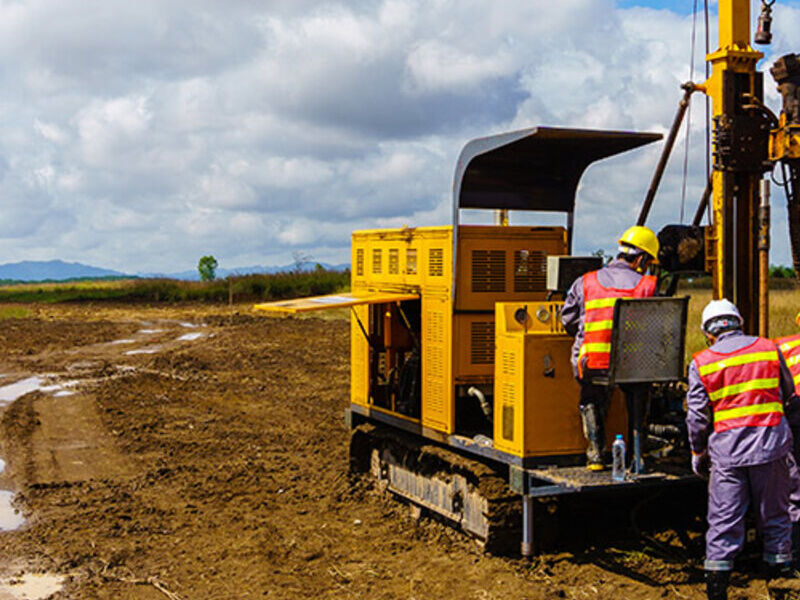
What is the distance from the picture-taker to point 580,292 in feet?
25.2

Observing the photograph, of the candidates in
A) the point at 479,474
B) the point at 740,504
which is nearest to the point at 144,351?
the point at 479,474

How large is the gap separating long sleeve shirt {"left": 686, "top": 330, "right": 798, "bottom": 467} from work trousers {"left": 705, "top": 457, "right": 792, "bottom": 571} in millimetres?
78

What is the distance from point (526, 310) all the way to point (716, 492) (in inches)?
80.6

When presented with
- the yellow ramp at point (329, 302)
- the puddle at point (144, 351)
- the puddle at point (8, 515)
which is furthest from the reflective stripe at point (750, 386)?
the puddle at point (144, 351)

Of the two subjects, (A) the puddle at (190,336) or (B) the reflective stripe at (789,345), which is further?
(A) the puddle at (190,336)

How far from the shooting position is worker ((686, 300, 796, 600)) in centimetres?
675

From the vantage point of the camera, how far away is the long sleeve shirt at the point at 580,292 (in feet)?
25.1

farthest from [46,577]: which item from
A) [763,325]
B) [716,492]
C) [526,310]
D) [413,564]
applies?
[763,325]

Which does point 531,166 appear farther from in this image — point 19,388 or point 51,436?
point 19,388

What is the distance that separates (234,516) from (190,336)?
65.9ft

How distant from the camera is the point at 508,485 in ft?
27.0

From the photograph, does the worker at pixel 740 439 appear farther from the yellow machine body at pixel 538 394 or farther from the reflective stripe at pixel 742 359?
the yellow machine body at pixel 538 394

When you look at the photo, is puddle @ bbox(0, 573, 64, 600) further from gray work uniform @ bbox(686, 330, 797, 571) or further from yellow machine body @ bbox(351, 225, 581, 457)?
gray work uniform @ bbox(686, 330, 797, 571)

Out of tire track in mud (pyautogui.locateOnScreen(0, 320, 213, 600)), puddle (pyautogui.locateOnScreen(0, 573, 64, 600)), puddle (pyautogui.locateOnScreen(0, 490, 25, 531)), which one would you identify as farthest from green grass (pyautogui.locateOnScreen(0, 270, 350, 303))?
puddle (pyautogui.locateOnScreen(0, 573, 64, 600))
